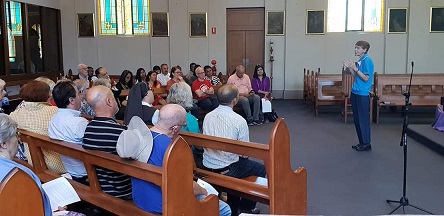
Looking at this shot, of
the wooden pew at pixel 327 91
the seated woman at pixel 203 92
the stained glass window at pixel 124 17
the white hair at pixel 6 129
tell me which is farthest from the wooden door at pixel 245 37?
the white hair at pixel 6 129

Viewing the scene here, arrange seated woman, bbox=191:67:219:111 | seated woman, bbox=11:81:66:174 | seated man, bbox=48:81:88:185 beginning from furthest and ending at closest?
1. seated woman, bbox=191:67:219:111
2. seated woman, bbox=11:81:66:174
3. seated man, bbox=48:81:88:185

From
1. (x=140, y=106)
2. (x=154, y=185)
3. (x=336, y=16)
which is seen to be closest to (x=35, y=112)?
(x=140, y=106)

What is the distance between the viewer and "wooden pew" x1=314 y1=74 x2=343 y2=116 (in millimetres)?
9555

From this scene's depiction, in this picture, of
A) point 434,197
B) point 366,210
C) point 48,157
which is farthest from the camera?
point 434,197

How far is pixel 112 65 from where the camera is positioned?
45.7 ft

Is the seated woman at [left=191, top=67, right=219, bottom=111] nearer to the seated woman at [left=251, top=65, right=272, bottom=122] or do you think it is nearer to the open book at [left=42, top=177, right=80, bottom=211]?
the seated woman at [left=251, top=65, right=272, bottom=122]

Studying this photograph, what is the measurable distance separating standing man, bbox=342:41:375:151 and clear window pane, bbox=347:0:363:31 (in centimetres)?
735

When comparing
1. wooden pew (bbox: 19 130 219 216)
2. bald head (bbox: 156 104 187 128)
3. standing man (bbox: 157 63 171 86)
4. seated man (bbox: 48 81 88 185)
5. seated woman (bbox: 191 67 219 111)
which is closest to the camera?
wooden pew (bbox: 19 130 219 216)

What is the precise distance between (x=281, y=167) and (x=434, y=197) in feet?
7.56

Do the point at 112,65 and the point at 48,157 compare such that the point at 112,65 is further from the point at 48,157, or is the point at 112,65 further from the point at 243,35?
the point at 48,157

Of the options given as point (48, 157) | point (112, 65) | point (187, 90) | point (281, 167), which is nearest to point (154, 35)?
point (112, 65)

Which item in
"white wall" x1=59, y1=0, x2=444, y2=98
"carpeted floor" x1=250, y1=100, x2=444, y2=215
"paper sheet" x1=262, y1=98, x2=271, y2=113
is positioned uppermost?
"white wall" x1=59, y1=0, x2=444, y2=98

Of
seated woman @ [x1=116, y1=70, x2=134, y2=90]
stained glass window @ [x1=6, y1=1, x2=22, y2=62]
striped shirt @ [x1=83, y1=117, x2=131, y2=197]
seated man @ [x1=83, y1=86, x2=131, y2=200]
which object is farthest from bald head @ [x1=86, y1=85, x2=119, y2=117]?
stained glass window @ [x1=6, y1=1, x2=22, y2=62]

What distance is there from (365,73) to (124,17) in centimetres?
963
